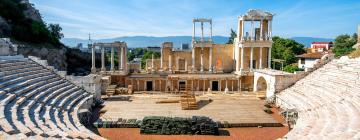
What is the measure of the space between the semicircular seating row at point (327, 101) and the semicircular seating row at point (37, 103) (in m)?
8.11

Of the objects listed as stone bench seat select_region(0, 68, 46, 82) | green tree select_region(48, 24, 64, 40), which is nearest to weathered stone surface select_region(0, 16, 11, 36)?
green tree select_region(48, 24, 64, 40)

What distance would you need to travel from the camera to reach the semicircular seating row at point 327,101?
10.9 m

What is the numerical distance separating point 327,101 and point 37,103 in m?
13.9

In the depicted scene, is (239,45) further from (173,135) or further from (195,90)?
(173,135)

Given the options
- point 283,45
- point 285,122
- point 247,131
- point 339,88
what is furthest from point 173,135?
point 283,45

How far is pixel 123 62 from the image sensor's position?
89.0 feet

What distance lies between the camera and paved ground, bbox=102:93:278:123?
16500mm

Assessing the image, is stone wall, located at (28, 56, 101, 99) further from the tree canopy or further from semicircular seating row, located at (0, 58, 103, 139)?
the tree canopy

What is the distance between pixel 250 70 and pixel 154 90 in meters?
8.84

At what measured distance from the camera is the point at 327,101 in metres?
15.6

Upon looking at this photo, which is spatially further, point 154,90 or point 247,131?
point 154,90

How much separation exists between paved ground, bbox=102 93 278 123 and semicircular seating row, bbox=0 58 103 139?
7.05 ft

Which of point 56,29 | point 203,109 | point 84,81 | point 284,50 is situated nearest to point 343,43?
point 284,50

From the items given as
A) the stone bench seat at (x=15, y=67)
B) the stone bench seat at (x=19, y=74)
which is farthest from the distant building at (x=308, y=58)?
the stone bench seat at (x=15, y=67)
